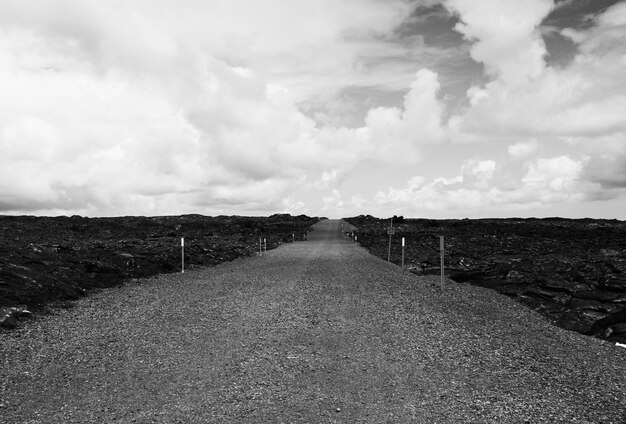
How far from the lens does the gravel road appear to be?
6551 millimetres

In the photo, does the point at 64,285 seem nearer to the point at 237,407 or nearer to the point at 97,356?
the point at 97,356

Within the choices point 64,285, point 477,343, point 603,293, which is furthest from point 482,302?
point 64,285

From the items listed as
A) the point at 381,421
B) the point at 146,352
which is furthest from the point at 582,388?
the point at 146,352

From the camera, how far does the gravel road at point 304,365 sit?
21.5 ft

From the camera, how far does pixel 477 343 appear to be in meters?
10.4

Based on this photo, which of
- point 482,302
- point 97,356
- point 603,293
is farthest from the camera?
point 603,293

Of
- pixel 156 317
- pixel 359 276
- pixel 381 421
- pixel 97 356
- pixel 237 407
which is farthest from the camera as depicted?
pixel 359 276

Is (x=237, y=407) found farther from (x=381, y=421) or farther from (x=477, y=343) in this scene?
(x=477, y=343)

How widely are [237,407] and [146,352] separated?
11.8ft

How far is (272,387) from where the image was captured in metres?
7.40

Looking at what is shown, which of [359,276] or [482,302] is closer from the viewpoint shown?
[482,302]

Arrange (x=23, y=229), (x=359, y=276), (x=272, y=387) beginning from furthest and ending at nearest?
(x=23, y=229) < (x=359, y=276) < (x=272, y=387)

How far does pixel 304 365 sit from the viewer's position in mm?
8594

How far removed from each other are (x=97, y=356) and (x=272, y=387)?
392 centimetres
